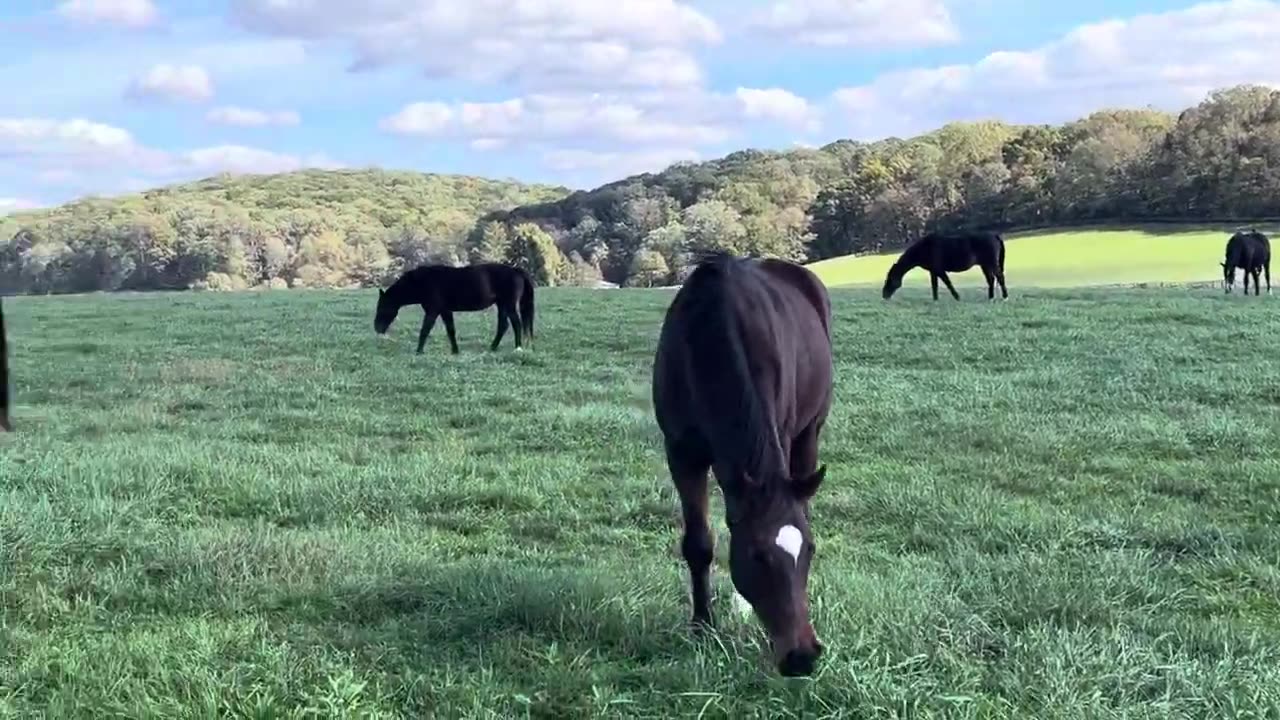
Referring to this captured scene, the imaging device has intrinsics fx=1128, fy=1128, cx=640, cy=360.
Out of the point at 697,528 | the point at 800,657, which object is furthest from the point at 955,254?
the point at 800,657

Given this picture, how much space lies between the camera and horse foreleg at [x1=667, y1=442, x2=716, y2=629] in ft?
14.8

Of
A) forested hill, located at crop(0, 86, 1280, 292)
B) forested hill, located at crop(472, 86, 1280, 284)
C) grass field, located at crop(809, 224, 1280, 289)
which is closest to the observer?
grass field, located at crop(809, 224, 1280, 289)

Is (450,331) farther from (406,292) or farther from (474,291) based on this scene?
(406,292)

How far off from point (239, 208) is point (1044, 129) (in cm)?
4779

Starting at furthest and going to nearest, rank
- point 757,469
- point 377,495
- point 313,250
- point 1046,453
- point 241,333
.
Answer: point 313,250, point 241,333, point 1046,453, point 377,495, point 757,469

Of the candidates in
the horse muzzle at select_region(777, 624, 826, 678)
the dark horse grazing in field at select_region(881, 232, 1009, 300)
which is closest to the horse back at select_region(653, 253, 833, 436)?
the horse muzzle at select_region(777, 624, 826, 678)

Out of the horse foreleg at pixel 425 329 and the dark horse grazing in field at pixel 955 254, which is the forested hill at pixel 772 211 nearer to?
the dark horse grazing in field at pixel 955 254

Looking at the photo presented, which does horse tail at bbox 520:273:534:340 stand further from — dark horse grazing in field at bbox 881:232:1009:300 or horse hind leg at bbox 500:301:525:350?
dark horse grazing in field at bbox 881:232:1009:300

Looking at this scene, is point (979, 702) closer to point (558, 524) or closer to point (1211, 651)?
point (1211, 651)

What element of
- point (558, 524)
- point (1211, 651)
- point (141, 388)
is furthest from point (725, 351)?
point (141, 388)

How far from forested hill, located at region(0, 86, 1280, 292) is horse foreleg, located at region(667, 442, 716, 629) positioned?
38.0 metres

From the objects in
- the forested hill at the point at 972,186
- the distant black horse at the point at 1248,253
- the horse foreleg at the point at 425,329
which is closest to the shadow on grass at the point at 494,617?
the horse foreleg at the point at 425,329

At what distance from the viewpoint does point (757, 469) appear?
3924mm

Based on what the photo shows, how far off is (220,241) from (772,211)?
27.5m
